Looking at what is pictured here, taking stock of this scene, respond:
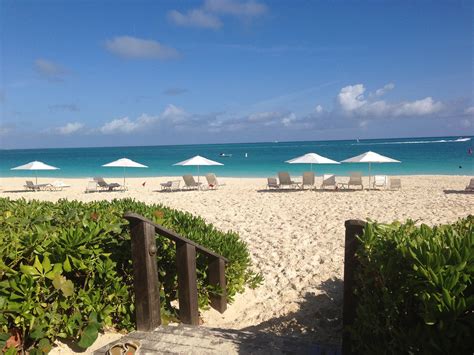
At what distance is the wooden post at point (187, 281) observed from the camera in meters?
3.18

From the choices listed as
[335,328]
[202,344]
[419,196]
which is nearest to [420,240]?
[202,344]

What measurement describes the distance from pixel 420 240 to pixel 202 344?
1.68 meters

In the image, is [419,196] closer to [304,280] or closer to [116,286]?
[304,280]

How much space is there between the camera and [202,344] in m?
2.79

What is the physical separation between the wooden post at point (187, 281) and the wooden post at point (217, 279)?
1.85ft

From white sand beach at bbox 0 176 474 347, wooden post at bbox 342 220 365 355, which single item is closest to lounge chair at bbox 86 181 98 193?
white sand beach at bbox 0 176 474 347

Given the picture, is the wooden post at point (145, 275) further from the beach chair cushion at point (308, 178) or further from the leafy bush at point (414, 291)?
the beach chair cushion at point (308, 178)

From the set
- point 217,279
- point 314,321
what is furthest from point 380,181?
point 217,279

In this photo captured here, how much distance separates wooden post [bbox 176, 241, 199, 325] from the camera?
10.4ft

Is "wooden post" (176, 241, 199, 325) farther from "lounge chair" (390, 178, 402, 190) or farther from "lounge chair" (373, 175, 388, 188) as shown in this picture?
"lounge chair" (373, 175, 388, 188)

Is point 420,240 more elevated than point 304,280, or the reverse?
point 420,240

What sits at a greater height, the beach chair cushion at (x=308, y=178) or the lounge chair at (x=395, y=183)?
the beach chair cushion at (x=308, y=178)

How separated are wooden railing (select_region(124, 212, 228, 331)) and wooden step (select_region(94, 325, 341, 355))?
16 centimetres

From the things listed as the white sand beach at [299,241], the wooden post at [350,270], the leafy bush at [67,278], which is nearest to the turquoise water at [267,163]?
the white sand beach at [299,241]
